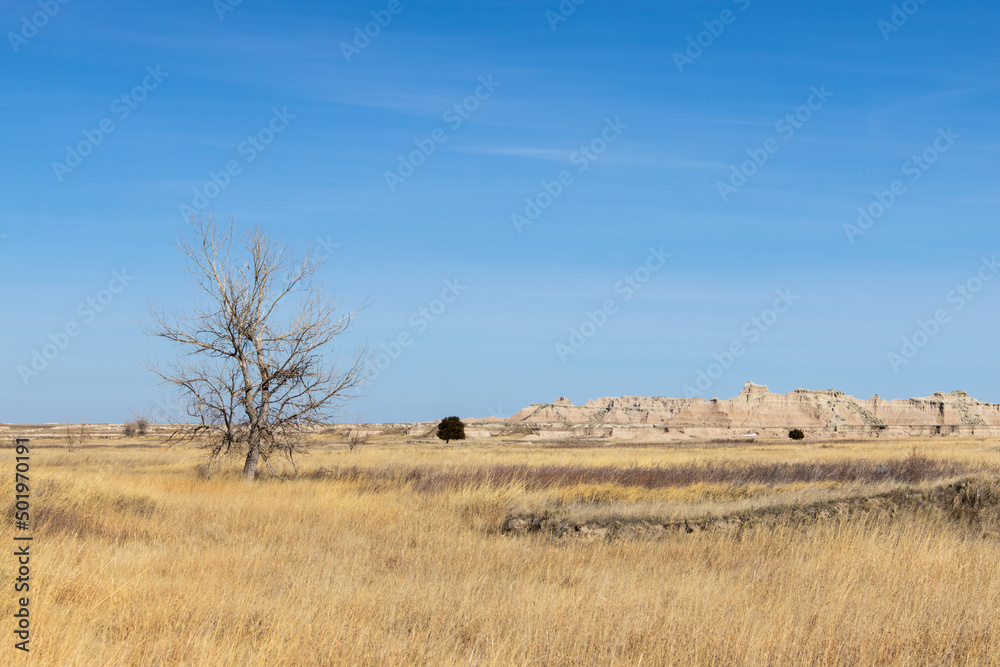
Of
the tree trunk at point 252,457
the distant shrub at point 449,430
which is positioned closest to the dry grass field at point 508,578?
the tree trunk at point 252,457

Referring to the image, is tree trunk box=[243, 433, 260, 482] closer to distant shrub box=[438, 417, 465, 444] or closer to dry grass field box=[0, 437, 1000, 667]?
dry grass field box=[0, 437, 1000, 667]

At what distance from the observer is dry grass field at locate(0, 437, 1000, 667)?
19.0 ft

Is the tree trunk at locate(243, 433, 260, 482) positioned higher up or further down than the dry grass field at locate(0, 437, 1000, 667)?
higher up

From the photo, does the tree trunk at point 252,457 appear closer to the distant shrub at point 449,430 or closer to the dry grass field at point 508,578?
the dry grass field at point 508,578

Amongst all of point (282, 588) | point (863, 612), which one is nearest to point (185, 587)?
point (282, 588)

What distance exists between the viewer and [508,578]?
28.2 feet

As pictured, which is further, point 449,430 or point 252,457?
point 449,430

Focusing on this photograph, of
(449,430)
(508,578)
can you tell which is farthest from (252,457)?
Answer: (449,430)

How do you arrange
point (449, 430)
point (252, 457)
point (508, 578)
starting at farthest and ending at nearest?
1. point (449, 430)
2. point (252, 457)
3. point (508, 578)

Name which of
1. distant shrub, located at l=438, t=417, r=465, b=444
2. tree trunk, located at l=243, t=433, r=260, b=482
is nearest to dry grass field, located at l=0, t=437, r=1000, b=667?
tree trunk, located at l=243, t=433, r=260, b=482

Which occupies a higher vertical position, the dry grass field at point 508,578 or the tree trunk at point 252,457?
the tree trunk at point 252,457

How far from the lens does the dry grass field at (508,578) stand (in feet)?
19.0

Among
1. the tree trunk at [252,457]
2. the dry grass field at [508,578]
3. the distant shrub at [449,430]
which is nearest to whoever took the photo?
the dry grass field at [508,578]

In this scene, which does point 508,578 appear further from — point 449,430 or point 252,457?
point 449,430
